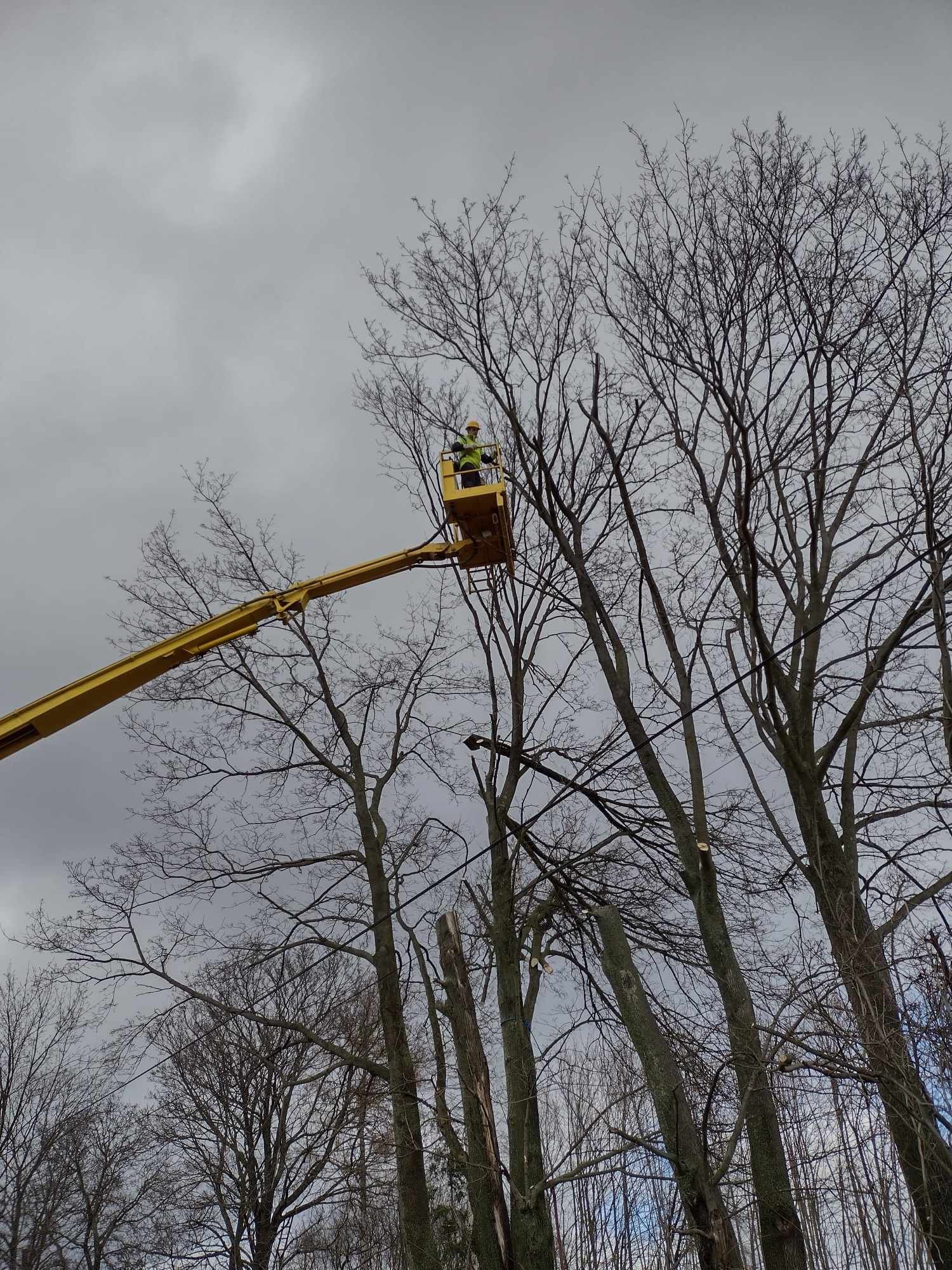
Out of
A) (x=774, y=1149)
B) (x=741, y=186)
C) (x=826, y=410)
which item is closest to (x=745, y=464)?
(x=826, y=410)

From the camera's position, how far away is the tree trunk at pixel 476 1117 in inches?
361

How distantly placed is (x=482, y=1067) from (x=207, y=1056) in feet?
41.0

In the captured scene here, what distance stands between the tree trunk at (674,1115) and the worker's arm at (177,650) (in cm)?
474

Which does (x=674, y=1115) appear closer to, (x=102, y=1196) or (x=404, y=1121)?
(x=404, y=1121)

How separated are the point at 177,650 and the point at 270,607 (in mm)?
1199

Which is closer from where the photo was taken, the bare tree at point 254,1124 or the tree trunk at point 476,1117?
the tree trunk at point 476,1117

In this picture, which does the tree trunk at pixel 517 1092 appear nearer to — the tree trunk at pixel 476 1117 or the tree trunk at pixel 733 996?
the tree trunk at pixel 476 1117

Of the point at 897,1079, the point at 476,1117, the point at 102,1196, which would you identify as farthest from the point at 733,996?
the point at 102,1196

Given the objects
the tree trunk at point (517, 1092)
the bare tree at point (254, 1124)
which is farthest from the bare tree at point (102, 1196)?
the tree trunk at point (517, 1092)

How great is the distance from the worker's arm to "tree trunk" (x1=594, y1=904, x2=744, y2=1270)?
4.74m

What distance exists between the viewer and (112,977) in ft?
41.5

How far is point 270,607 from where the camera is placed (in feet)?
35.4

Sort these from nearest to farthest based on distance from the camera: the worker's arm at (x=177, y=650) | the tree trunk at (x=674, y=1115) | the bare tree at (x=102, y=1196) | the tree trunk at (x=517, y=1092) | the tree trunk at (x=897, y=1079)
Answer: the tree trunk at (x=897, y=1079)
the tree trunk at (x=674, y=1115)
the worker's arm at (x=177, y=650)
the tree trunk at (x=517, y=1092)
the bare tree at (x=102, y=1196)

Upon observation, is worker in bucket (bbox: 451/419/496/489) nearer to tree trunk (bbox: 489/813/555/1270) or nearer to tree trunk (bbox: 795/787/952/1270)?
tree trunk (bbox: 489/813/555/1270)
